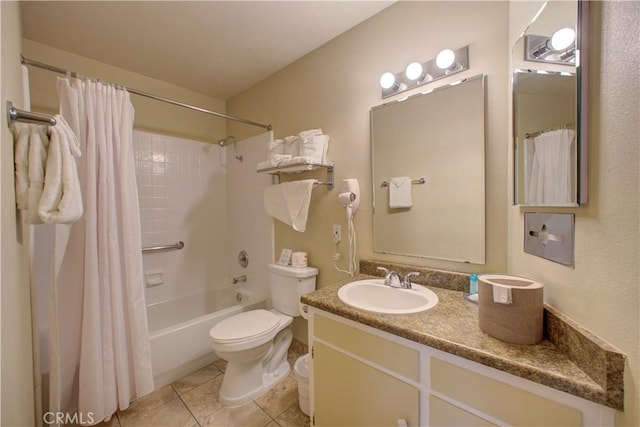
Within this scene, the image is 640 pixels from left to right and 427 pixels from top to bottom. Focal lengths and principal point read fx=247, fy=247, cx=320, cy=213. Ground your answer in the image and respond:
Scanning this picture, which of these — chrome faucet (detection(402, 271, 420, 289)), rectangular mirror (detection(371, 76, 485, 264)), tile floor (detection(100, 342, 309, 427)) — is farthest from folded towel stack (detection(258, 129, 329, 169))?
tile floor (detection(100, 342, 309, 427))

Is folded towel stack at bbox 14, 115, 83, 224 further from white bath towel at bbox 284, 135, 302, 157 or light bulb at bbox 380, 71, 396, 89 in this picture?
light bulb at bbox 380, 71, 396, 89

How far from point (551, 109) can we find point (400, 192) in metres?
0.74

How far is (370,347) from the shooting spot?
98cm

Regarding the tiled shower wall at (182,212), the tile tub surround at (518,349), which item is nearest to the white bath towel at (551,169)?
the tile tub surround at (518,349)

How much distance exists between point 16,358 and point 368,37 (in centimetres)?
220

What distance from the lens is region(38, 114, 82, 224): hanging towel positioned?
0.88 metres

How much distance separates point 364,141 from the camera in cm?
161

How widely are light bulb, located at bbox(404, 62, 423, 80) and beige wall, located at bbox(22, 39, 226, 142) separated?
2122 mm

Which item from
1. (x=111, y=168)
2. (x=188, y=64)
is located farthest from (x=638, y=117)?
(x=188, y=64)

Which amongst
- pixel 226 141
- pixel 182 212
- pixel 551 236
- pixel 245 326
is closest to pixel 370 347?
pixel 551 236

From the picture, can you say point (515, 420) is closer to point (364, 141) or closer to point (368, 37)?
point (364, 141)

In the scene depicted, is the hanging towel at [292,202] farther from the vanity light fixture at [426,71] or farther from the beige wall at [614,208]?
the beige wall at [614,208]

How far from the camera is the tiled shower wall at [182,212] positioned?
225 centimetres

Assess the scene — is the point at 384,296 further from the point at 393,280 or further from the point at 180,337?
the point at 180,337
